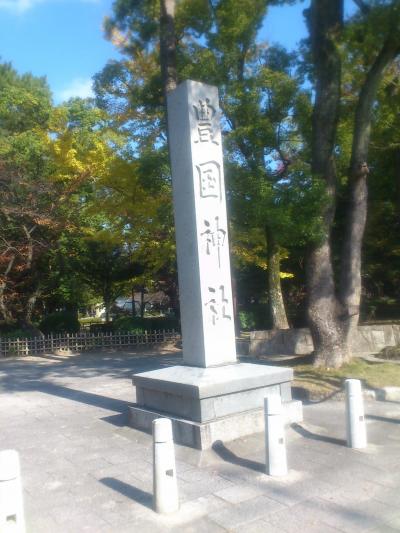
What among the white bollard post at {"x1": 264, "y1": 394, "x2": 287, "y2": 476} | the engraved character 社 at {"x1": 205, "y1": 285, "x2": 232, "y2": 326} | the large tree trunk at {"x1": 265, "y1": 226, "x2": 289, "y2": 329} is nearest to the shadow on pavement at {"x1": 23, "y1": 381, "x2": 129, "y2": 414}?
the engraved character 社 at {"x1": 205, "y1": 285, "x2": 232, "y2": 326}

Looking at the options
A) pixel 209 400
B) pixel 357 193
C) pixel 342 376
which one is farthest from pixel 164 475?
pixel 357 193

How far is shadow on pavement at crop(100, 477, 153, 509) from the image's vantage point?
188 inches

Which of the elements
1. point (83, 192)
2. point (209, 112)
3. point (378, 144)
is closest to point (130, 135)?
point (83, 192)

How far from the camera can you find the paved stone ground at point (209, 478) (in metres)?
4.32

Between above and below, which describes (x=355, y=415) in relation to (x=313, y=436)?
above

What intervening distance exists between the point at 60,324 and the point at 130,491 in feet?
55.5

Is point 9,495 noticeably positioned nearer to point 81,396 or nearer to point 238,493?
point 238,493

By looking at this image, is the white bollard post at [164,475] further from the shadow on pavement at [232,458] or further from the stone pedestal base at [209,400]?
the stone pedestal base at [209,400]

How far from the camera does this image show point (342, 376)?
9727mm

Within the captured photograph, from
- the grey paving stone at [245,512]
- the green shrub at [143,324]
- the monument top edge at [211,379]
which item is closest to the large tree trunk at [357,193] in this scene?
the monument top edge at [211,379]

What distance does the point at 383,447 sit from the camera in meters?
6.15

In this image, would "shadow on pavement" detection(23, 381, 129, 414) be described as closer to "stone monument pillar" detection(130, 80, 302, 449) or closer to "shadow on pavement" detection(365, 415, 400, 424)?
"stone monument pillar" detection(130, 80, 302, 449)

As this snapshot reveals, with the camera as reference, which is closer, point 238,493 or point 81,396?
point 238,493

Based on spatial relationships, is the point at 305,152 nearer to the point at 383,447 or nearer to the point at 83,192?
the point at 383,447
